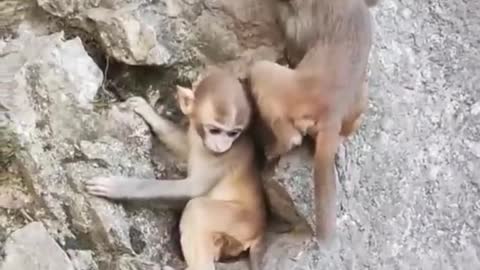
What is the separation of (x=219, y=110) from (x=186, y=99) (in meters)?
0.15

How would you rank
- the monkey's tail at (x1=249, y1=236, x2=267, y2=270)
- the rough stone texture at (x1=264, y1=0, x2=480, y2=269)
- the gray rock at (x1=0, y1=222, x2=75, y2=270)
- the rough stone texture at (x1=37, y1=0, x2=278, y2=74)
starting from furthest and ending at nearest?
the rough stone texture at (x1=37, y1=0, x2=278, y2=74) → the rough stone texture at (x1=264, y1=0, x2=480, y2=269) → the monkey's tail at (x1=249, y1=236, x2=267, y2=270) → the gray rock at (x1=0, y1=222, x2=75, y2=270)

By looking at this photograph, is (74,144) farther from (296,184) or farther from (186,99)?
(296,184)

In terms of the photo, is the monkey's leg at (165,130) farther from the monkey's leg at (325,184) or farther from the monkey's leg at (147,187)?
the monkey's leg at (325,184)

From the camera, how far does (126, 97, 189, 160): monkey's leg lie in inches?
155

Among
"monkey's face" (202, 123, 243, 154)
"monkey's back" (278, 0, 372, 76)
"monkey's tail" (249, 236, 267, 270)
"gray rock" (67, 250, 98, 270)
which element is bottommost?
"monkey's tail" (249, 236, 267, 270)

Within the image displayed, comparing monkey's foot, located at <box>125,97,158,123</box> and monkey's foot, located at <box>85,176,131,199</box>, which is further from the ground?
monkey's foot, located at <box>125,97,158,123</box>

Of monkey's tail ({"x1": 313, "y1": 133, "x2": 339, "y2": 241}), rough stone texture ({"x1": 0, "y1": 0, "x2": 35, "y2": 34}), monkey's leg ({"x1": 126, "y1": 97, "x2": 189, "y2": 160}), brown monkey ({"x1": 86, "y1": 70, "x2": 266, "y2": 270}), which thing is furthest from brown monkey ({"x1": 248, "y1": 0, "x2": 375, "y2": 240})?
rough stone texture ({"x1": 0, "y1": 0, "x2": 35, "y2": 34})

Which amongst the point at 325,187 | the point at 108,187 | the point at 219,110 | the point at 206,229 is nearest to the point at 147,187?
the point at 108,187

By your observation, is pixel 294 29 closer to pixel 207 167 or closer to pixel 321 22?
pixel 321 22

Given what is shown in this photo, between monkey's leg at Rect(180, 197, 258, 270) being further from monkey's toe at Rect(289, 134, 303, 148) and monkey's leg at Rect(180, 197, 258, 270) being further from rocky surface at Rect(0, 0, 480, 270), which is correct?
monkey's toe at Rect(289, 134, 303, 148)

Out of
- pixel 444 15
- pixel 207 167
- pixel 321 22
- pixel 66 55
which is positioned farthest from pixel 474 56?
pixel 66 55

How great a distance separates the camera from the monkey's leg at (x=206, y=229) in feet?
12.2

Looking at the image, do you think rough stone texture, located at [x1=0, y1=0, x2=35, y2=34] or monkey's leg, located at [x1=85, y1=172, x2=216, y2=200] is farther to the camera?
rough stone texture, located at [x1=0, y1=0, x2=35, y2=34]

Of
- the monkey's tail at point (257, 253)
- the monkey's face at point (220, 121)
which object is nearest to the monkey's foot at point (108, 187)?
A: the monkey's face at point (220, 121)
